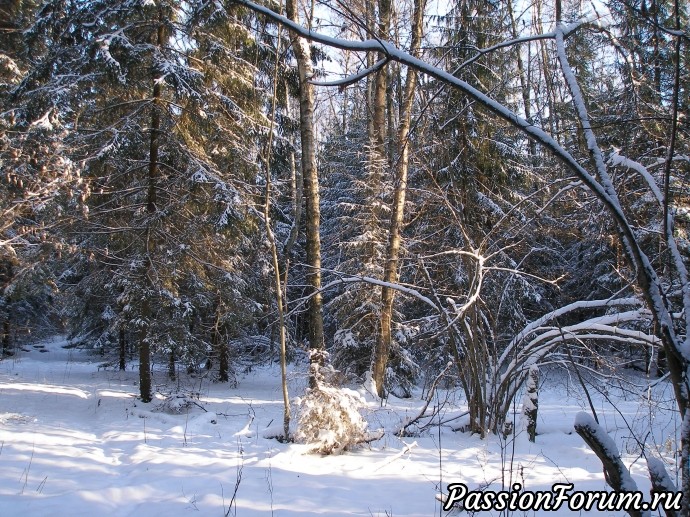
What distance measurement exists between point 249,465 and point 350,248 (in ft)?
25.9

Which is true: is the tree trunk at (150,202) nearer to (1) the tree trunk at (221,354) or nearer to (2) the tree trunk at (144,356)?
(2) the tree trunk at (144,356)

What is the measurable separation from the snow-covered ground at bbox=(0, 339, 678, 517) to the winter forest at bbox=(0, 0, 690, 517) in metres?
0.05

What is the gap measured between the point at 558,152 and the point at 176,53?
28.6ft

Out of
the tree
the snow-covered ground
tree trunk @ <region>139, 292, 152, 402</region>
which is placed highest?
the tree

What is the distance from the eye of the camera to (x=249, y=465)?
467 cm

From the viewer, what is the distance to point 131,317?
8750 millimetres

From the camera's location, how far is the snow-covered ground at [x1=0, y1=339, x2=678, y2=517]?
3555mm

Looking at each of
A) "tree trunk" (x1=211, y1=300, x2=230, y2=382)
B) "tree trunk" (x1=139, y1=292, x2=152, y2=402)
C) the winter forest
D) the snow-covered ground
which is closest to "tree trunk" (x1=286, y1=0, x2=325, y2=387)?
the winter forest

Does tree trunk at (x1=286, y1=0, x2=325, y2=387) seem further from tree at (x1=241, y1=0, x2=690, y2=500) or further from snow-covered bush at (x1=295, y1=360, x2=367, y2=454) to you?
tree at (x1=241, y1=0, x2=690, y2=500)

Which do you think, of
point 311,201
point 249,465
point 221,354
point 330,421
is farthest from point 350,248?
point 249,465

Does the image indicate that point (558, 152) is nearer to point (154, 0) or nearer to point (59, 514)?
point (59, 514)

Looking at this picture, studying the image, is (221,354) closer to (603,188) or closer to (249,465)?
(249,465)

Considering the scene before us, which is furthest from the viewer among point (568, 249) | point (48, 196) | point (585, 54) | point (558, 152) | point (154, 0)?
point (568, 249)

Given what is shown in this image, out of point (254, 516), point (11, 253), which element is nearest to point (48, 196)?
point (11, 253)
